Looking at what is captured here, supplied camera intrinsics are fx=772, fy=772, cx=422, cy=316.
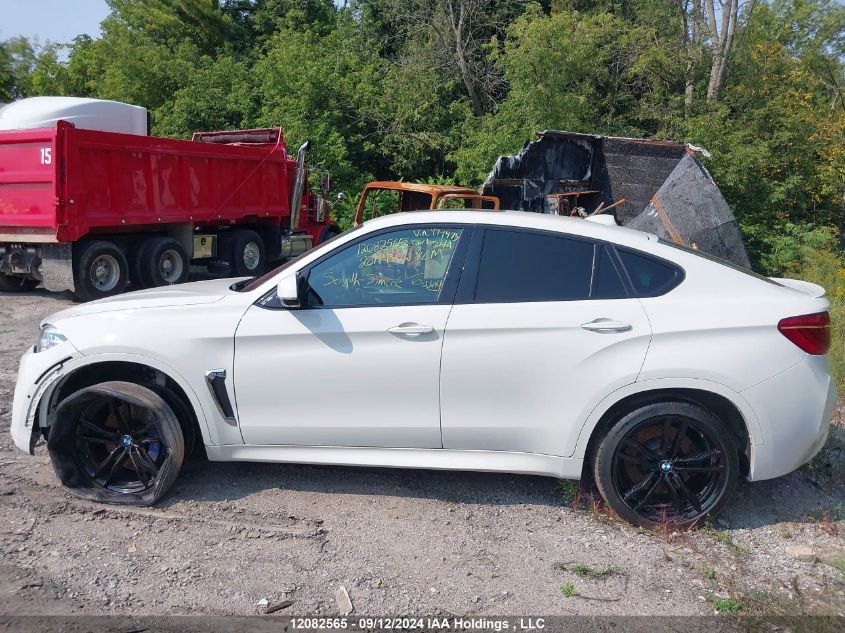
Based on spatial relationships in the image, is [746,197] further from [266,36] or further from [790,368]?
[266,36]

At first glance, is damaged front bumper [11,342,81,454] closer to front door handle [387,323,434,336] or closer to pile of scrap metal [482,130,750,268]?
front door handle [387,323,434,336]

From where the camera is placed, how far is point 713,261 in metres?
4.23

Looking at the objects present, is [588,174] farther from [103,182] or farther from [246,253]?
[103,182]

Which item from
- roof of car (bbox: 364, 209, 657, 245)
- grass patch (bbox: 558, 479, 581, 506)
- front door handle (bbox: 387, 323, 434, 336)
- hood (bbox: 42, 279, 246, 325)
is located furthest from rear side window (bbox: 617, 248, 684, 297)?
hood (bbox: 42, 279, 246, 325)

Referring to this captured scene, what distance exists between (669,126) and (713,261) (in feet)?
45.6

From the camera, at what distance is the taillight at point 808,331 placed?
398 cm

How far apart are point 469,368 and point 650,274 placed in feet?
3.59

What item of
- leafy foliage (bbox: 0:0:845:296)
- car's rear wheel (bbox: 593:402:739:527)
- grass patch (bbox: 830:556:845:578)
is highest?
leafy foliage (bbox: 0:0:845:296)

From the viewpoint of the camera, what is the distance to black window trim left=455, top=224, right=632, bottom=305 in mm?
4137

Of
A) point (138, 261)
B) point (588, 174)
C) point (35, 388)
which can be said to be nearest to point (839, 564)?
point (35, 388)

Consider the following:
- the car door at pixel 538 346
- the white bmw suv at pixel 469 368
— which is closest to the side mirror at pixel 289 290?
the white bmw suv at pixel 469 368

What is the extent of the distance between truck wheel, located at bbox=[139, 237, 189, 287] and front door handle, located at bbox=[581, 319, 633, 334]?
30.6 ft

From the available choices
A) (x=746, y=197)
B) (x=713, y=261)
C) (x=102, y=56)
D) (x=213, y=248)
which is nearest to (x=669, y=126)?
(x=746, y=197)

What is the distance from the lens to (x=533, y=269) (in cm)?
421
